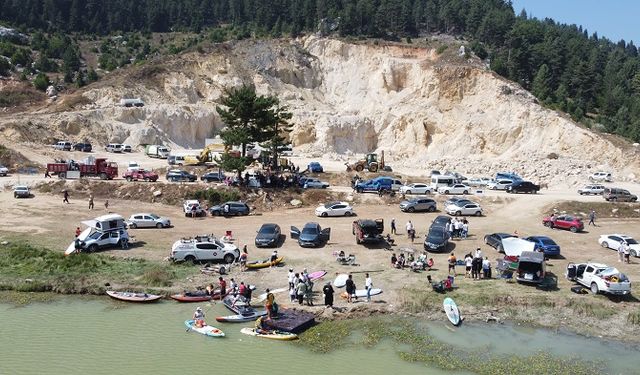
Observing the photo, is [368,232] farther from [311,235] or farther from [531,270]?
[531,270]

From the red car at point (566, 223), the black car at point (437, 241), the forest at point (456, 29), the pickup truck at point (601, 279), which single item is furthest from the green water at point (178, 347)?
the forest at point (456, 29)

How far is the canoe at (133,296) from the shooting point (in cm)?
2652

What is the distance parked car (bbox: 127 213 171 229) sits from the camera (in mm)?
39500

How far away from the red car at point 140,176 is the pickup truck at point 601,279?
36253mm

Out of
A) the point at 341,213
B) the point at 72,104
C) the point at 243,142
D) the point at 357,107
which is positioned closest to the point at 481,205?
the point at 341,213

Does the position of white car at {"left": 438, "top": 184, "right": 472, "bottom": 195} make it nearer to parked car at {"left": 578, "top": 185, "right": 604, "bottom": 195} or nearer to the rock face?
parked car at {"left": 578, "top": 185, "right": 604, "bottom": 195}

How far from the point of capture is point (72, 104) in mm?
77438

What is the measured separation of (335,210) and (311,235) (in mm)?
8883

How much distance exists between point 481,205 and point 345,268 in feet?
67.2

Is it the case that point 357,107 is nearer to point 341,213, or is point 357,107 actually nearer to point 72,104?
point 72,104

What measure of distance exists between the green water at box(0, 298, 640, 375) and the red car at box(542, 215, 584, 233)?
18075 millimetres

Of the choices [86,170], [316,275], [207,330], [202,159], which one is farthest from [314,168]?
[207,330]

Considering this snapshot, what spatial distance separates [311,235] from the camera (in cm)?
3531

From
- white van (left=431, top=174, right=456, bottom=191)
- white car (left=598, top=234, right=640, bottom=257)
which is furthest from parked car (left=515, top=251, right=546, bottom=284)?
→ white van (left=431, top=174, right=456, bottom=191)
